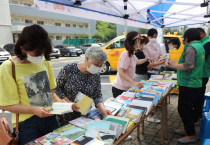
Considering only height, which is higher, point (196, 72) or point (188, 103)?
point (196, 72)

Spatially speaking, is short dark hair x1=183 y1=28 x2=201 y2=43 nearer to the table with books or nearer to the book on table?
the table with books

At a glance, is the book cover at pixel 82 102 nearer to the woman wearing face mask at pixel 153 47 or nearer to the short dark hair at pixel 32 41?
the short dark hair at pixel 32 41

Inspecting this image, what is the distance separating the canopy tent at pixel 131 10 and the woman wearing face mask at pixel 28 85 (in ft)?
6.08

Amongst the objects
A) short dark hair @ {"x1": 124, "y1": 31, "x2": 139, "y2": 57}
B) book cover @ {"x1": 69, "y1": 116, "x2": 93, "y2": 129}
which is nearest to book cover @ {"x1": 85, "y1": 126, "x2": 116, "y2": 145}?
book cover @ {"x1": 69, "y1": 116, "x2": 93, "y2": 129}

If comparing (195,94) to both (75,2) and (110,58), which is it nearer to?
(75,2)

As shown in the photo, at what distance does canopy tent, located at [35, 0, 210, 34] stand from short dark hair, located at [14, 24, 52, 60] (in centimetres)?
183

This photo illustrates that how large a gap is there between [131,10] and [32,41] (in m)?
4.13

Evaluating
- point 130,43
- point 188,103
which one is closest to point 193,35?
point 130,43

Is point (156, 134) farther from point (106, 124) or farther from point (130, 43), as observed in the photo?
point (106, 124)

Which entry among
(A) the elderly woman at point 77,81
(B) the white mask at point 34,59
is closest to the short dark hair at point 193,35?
(A) the elderly woman at point 77,81

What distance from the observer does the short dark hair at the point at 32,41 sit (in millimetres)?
1269

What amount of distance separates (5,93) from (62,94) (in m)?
0.62

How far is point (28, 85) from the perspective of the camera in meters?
1.35

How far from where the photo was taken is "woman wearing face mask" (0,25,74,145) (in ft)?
4.10
